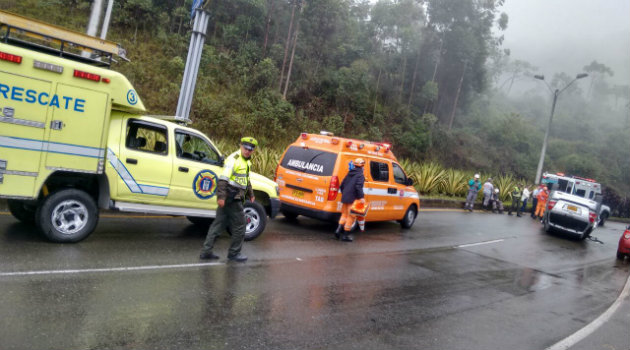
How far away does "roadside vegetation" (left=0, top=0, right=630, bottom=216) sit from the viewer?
22.9 meters

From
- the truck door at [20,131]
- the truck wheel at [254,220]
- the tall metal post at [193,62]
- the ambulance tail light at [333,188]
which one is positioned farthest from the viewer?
the tall metal post at [193,62]

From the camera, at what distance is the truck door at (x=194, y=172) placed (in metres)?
7.18

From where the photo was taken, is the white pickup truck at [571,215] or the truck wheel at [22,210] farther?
the white pickup truck at [571,215]

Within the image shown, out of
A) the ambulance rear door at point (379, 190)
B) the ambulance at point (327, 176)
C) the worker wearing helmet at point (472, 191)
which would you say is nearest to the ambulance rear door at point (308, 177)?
the ambulance at point (327, 176)

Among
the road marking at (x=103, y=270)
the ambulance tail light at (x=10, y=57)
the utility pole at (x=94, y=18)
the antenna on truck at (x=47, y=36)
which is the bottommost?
the road marking at (x=103, y=270)

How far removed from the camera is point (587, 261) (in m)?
11.5

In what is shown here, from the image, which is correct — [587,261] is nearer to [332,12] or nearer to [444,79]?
[332,12]

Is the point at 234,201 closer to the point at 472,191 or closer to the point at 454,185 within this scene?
the point at 472,191

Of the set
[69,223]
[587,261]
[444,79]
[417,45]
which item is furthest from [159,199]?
[444,79]

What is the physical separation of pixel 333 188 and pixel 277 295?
4171 mm

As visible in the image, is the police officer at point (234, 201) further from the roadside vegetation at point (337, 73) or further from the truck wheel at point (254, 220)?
the roadside vegetation at point (337, 73)

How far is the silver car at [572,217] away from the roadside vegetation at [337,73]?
20.1ft

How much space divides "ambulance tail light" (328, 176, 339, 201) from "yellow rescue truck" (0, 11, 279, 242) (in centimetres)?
280

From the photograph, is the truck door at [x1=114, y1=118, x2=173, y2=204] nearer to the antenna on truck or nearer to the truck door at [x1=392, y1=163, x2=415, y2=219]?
the antenna on truck
